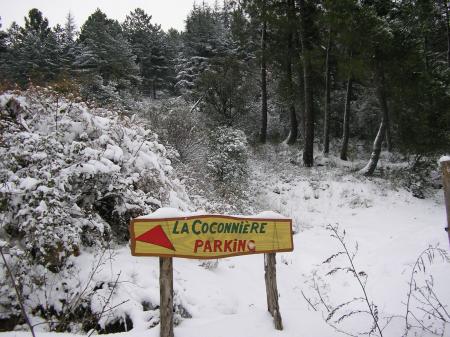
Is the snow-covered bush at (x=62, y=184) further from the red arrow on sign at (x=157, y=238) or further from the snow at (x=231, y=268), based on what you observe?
the red arrow on sign at (x=157, y=238)

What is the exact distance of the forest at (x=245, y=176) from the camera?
4227 mm

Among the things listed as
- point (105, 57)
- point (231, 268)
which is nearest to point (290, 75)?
point (105, 57)

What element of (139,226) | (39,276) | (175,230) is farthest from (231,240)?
(39,276)

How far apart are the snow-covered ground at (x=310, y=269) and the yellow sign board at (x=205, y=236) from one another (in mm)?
926

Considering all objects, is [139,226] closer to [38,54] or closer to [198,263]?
[198,263]

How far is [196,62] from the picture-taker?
83.1ft

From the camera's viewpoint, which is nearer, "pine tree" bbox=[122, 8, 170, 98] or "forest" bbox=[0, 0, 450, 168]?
"forest" bbox=[0, 0, 450, 168]

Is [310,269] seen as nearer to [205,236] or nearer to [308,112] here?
[205,236]

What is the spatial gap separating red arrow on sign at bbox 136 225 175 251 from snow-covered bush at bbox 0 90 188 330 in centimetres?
192

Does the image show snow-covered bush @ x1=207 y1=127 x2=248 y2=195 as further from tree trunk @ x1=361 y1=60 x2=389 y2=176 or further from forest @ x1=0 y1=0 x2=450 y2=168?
tree trunk @ x1=361 y1=60 x2=389 y2=176

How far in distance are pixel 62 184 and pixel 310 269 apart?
5.32 m

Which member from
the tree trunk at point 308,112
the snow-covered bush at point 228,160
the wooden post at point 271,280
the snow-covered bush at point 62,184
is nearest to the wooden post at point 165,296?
the wooden post at point 271,280

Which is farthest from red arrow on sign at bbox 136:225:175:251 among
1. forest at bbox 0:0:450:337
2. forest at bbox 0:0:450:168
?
forest at bbox 0:0:450:168

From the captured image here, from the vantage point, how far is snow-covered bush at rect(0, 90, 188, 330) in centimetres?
437
